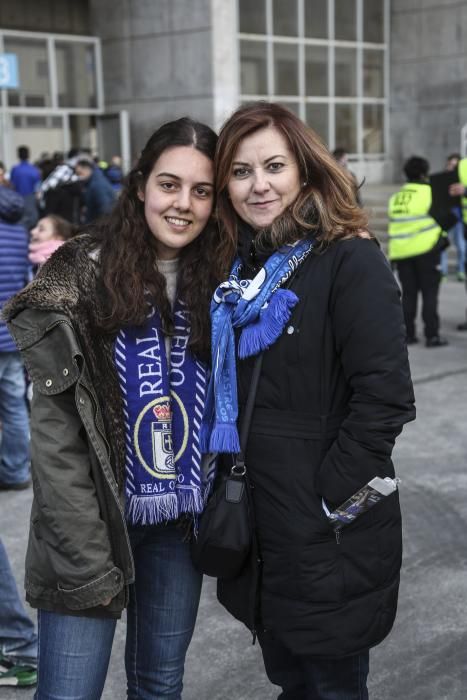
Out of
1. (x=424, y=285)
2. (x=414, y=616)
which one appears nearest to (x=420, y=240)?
(x=424, y=285)

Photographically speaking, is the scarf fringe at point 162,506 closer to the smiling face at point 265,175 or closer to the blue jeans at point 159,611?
the blue jeans at point 159,611

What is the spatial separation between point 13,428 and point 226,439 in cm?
337

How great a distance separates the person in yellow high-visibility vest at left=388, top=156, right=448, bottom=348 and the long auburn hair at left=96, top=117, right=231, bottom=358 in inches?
269

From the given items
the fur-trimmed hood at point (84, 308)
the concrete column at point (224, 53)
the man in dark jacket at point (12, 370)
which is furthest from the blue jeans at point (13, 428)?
the concrete column at point (224, 53)

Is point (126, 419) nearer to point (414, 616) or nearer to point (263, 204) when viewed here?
point (263, 204)

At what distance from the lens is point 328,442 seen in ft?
7.06

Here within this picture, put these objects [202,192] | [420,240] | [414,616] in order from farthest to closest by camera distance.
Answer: [420,240]
[414,616]
[202,192]

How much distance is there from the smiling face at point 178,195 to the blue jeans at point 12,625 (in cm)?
157

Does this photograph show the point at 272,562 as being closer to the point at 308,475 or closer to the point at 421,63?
the point at 308,475

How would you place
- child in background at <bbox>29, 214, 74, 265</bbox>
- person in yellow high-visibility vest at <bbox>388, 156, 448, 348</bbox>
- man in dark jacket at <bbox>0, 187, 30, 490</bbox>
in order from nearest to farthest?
man in dark jacket at <bbox>0, 187, 30, 490</bbox> < child in background at <bbox>29, 214, 74, 265</bbox> < person in yellow high-visibility vest at <bbox>388, 156, 448, 348</bbox>

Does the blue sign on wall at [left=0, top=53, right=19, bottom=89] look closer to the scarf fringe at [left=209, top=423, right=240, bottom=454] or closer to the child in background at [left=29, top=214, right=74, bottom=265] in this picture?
the child in background at [left=29, top=214, right=74, bottom=265]

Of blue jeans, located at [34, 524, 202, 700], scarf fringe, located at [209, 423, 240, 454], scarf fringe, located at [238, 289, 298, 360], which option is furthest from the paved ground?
scarf fringe, located at [238, 289, 298, 360]

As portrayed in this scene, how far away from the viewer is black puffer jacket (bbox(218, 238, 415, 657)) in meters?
2.08

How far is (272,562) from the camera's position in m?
2.21
